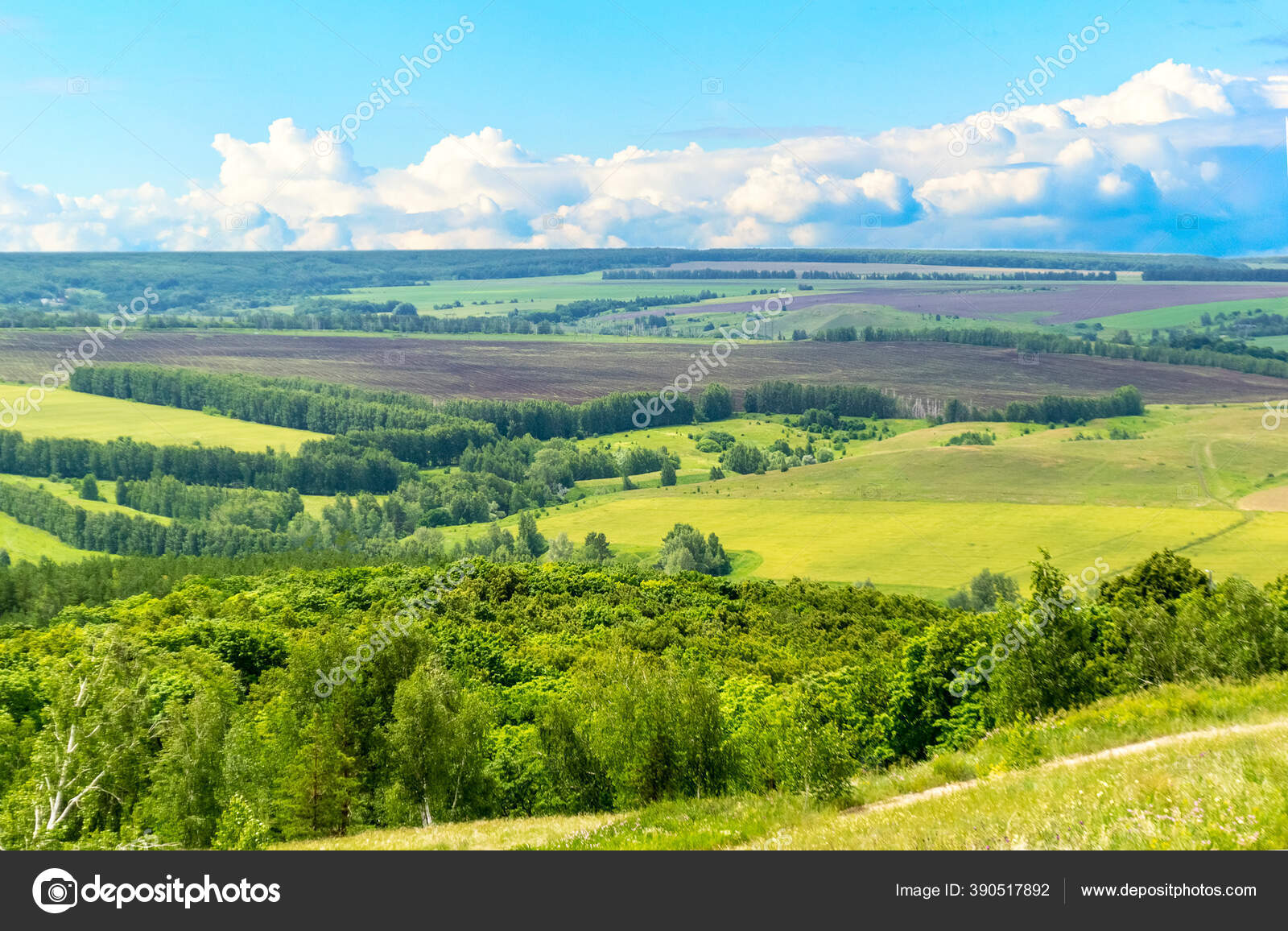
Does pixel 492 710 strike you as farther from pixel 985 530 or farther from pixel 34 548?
pixel 34 548

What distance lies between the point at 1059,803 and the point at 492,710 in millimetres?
44240

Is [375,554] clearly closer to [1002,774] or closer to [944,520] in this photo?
[944,520]

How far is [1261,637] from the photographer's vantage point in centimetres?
4547

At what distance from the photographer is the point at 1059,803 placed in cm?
1947

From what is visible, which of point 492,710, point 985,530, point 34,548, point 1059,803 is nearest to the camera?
point 1059,803

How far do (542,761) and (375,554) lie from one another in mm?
147094
